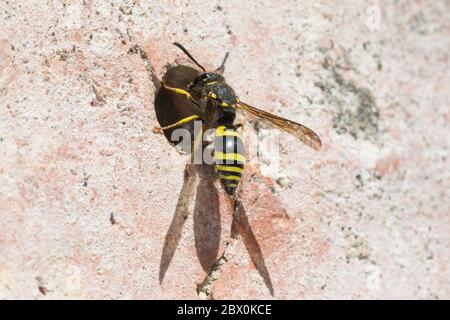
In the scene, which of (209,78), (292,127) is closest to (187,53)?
(209,78)

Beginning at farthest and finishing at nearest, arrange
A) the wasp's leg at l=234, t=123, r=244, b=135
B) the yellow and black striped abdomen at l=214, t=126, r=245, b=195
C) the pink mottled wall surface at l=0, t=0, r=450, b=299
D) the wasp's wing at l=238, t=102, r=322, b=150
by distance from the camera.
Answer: the wasp's leg at l=234, t=123, r=244, b=135 < the wasp's wing at l=238, t=102, r=322, b=150 < the yellow and black striped abdomen at l=214, t=126, r=245, b=195 < the pink mottled wall surface at l=0, t=0, r=450, b=299

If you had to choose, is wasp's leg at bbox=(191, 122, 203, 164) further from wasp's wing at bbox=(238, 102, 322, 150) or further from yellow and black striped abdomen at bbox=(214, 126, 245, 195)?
wasp's wing at bbox=(238, 102, 322, 150)

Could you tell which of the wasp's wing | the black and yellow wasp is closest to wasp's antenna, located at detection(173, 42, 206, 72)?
the black and yellow wasp

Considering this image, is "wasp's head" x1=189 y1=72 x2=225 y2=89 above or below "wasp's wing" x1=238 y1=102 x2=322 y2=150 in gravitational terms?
above

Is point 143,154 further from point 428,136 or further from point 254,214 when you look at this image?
point 428,136

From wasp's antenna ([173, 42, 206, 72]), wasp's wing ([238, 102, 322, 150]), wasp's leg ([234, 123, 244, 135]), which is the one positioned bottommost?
wasp's wing ([238, 102, 322, 150])

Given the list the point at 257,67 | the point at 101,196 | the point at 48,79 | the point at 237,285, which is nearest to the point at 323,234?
the point at 237,285

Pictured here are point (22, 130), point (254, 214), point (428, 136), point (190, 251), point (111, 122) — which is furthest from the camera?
point (428, 136)
